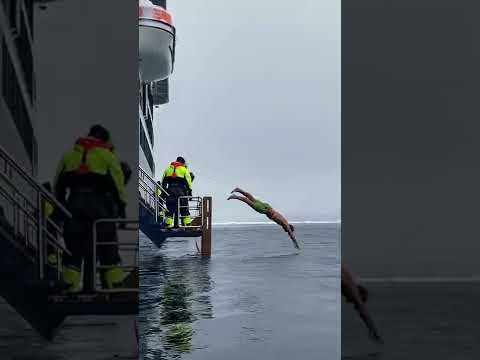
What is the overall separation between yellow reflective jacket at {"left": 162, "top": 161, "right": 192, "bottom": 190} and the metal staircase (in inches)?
208

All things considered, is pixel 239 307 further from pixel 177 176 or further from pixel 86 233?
pixel 177 176

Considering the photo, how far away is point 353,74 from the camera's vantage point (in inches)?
277

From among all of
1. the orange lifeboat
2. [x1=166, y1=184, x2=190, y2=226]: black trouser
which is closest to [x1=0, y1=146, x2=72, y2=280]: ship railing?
[x1=166, y1=184, x2=190, y2=226]: black trouser

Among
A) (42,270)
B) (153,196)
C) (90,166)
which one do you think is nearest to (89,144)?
(90,166)

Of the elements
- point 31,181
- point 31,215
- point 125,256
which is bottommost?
point 125,256

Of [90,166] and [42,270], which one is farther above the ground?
[90,166]

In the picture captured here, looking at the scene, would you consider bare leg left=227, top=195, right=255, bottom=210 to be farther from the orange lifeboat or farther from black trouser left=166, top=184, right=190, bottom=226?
the orange lifeboat

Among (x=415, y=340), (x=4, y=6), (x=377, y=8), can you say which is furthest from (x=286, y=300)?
(x=377, y=8)

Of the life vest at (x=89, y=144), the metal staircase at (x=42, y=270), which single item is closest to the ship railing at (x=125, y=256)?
the metal staircase at (x=42, y=270)

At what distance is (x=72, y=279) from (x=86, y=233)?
11.1 inches

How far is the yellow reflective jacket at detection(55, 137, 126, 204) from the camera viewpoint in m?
3.07

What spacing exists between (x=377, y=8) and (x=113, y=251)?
5.47 meters

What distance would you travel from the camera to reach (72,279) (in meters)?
3.10

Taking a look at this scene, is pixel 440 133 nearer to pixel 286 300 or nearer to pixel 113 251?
pixel 286 300
